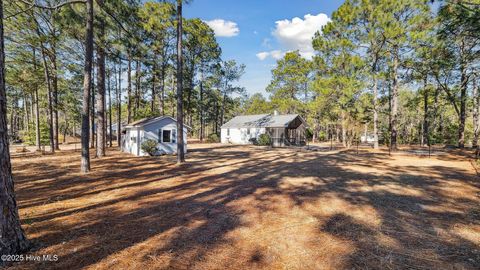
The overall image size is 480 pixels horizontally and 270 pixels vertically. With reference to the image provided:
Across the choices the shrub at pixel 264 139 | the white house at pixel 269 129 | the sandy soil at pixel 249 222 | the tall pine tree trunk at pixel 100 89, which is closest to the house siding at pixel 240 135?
the white house at pixel 269 129

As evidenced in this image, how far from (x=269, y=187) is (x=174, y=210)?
353 centimetres

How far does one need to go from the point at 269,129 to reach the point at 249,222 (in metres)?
24.8

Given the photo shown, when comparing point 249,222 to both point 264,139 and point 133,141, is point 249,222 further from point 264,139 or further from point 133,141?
point 264,139

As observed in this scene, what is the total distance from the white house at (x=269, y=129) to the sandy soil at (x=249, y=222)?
765 inches

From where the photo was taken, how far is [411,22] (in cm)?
1625

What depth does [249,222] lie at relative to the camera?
4.73 m

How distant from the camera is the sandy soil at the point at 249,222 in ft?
10.9

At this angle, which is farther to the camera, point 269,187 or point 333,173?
point 333,173

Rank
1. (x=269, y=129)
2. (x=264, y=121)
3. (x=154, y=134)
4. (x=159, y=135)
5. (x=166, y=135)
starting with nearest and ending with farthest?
(x=154, y=134)
(x=159, y=135)
(x=166, y=135)
(x=269, y=129)
(x=264, y=121)

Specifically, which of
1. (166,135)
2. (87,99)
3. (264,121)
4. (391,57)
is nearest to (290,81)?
(264,121)

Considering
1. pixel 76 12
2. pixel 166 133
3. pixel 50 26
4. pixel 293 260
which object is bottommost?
pixel 293 260

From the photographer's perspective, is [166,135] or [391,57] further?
[391,57]

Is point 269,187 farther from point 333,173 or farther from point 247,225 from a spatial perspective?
point 333,173

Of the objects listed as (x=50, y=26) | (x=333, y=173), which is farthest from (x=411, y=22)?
(x=50, y=26)
